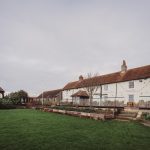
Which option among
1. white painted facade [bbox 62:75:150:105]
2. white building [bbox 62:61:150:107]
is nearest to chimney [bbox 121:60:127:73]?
white building [bbox 62:61:150:107]

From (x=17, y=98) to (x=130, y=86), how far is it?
30.6 metres

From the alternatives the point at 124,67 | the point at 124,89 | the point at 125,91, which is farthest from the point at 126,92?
the point at 124,67

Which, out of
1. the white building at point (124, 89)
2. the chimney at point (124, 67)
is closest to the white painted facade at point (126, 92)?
the white building at point (124, 89)

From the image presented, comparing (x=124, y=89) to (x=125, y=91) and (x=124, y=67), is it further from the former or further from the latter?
(x=124, y=67)

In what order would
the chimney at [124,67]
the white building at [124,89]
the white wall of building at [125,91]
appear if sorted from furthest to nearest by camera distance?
1. the chimney at [124,67]
2. the white building at [124,89]
3. the white wall of building at [125,91]

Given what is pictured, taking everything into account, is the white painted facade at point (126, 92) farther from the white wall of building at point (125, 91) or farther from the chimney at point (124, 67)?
the chimney at point (124, 67)

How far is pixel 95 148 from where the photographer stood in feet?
33.0

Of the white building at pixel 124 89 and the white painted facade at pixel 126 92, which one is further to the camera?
the white building at pixel 124 89

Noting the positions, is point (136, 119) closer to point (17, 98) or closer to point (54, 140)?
point (54, 140)

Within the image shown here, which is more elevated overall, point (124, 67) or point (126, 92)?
point (124, 67)

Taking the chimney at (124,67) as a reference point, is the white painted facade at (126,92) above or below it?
below

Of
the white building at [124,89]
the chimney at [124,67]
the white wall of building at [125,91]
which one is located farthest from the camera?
the chimney at [124,67]

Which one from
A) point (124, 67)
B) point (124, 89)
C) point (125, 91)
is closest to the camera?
point (125, 91)

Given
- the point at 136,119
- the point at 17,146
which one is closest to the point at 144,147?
the point at 17,146
